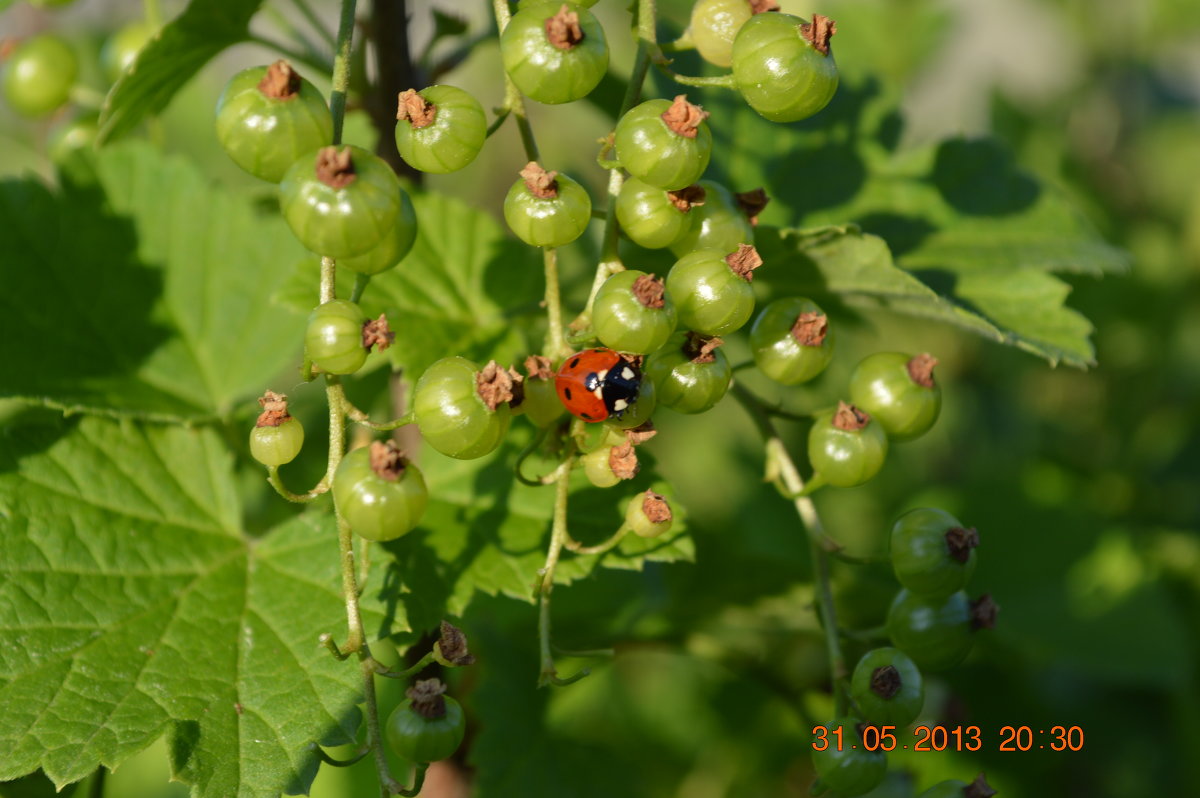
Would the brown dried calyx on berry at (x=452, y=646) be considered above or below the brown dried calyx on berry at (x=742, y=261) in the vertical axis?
below

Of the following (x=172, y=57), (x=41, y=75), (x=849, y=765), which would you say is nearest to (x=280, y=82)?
A: (x=172, y=57)

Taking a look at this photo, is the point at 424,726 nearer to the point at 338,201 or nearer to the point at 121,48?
the point at 338,201

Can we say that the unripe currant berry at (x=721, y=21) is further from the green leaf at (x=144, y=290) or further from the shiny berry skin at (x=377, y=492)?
the green leaf at (x=144, y=290)

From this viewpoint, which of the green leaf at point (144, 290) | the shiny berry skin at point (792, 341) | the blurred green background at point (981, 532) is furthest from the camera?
the blurred green background at point (981, 532)

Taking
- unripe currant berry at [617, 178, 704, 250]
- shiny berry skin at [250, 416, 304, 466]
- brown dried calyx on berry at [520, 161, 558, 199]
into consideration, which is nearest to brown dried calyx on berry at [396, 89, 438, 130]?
brown dried calyx on berry at [520, 161, 558, 199]

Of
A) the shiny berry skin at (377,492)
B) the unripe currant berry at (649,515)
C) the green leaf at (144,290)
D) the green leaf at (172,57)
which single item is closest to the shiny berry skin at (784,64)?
the unripe currant berry at (649,515)
